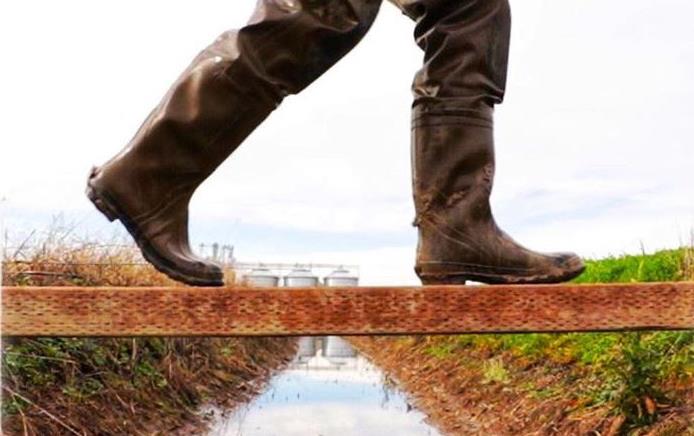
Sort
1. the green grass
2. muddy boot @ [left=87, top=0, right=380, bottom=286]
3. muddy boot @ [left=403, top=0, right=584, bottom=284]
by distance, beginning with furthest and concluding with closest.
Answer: the green grass < muddy boot @ [left=403, top=0, right=584, bottom=284] < muddy boot @ [left=87, top=0, right=380, bottom=286]

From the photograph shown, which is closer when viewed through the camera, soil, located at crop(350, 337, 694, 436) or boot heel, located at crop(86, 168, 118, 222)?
boot heel, located at crop(86, 168, 118, 222)

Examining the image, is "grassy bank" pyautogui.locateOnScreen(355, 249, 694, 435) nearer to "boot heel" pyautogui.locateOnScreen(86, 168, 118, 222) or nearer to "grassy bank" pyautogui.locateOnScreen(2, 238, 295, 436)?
"grassy bank" pyautogui.locateOnScreen(2, 238, 295, 436)

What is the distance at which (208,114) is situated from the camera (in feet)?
6.65

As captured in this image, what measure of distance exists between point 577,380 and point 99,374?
2.03 metres

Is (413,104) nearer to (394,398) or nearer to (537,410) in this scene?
(537,410)

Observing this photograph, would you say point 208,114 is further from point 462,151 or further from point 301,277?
point 301,277

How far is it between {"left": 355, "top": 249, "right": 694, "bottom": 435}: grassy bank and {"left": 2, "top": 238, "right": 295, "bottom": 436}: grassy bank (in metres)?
1.41

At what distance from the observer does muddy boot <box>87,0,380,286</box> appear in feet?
6.52

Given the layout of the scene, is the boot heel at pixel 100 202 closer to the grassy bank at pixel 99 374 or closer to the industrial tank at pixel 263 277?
the grassy bank at pixel 99 374

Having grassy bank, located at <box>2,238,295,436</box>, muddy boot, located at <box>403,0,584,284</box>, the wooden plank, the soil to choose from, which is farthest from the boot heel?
the soil

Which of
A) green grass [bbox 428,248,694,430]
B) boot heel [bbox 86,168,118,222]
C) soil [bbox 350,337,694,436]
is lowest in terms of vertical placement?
soil [bbox 350,337,694,436]

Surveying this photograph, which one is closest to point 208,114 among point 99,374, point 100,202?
point 100,202

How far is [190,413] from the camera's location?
5.14 meters

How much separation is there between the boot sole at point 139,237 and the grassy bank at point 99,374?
155cm
